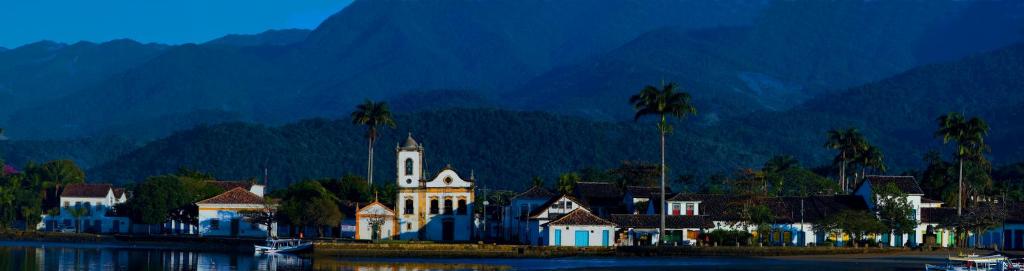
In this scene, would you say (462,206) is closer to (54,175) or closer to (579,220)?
(579,220)

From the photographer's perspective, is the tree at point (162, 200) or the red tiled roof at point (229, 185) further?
the red tiled roof at point (229, 185)

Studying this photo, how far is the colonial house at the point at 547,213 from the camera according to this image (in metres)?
101

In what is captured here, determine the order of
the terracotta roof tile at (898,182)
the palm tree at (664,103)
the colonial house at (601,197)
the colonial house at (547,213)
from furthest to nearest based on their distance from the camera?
the colonial house at (601,197)
the terracotta roof tile at (898,182)
the colonial house at (547,213)
the palm tree at (664,103)

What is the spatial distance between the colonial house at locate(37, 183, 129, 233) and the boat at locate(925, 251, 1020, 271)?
85.4 metres

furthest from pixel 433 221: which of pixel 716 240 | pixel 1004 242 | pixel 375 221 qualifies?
pixel 1004 242

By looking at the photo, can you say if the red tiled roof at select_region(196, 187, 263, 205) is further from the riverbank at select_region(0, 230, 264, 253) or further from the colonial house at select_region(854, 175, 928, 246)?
the colonial house at select_region(854, 175, 928, 246)

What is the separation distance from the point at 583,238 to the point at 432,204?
48.2 ft

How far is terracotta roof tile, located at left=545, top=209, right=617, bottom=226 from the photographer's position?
3816 inches

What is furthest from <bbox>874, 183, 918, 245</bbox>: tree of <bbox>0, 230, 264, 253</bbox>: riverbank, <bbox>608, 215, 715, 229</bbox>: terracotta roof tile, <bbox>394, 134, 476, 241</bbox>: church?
<bbox>0, 230, 264, 253</bbox>: riverbank

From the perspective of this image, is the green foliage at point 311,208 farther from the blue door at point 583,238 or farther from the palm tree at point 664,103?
the palm tree at point 664,103

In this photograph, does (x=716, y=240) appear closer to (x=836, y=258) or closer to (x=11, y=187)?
(x=836, y=258)

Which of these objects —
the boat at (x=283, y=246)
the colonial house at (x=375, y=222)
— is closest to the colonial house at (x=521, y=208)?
the colonial house at (x=375, y=222)

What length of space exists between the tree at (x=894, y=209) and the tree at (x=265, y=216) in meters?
44.8

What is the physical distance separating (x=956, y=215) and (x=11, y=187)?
290 ft
